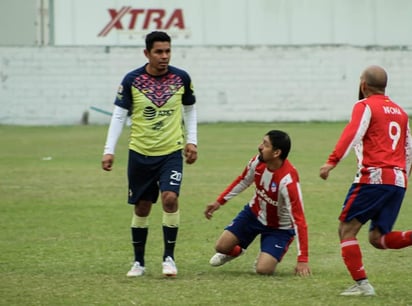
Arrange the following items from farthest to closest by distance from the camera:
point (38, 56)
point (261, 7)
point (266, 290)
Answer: point (261, 7) → point (38, 56) → point (266, 290)

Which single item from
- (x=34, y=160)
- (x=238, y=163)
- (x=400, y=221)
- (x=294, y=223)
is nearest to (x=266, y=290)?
(x=294, y=223)

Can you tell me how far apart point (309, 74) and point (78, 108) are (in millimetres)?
7313

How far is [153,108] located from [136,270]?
54.0 inches

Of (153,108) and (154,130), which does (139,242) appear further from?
(153,108)

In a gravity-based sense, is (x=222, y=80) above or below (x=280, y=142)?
below

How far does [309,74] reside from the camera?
34375 mm

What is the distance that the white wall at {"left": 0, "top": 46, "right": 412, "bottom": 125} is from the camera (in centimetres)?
3375

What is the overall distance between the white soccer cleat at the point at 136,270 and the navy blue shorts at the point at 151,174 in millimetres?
550

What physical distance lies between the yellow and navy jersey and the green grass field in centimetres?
112

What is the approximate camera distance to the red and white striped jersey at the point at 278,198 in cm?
918

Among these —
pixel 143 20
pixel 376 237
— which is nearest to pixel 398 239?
pixel 376 237

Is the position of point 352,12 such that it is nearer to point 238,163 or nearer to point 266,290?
point 238,163

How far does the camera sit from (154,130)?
925 cm

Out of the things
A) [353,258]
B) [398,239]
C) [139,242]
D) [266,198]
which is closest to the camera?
[353,258]
